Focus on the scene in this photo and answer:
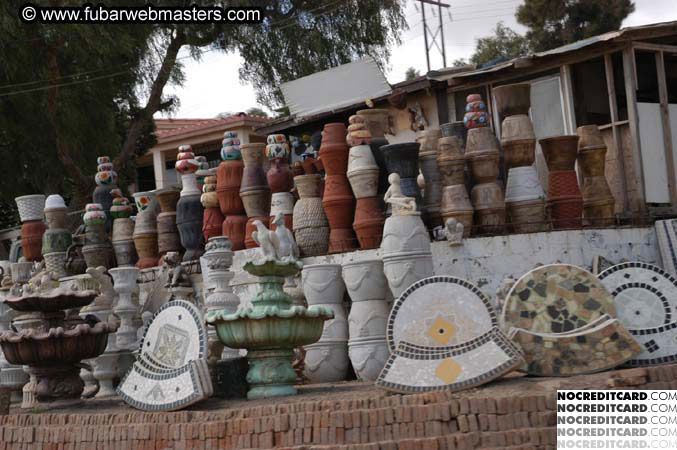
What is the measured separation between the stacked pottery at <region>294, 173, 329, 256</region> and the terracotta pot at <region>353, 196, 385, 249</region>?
47 cm

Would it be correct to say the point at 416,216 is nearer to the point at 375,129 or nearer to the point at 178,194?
the point at 375,129

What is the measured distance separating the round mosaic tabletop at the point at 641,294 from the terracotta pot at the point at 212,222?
4445 millimetres

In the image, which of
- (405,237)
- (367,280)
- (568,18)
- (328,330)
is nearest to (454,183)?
(405,237)

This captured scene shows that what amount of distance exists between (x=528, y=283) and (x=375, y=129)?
10.3ft

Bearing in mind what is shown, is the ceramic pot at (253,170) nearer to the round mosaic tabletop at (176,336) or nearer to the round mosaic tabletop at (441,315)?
the round mosaic tabletop at (176,336)

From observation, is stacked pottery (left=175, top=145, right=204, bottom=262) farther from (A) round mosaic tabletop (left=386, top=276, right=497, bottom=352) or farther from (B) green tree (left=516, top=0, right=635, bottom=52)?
(B) green tree (left=516, top=0, right=635, bottom=52)

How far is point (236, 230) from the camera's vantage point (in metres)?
10.7

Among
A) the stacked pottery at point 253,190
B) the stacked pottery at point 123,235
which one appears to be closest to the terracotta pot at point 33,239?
the stacked pottery at point 123,235

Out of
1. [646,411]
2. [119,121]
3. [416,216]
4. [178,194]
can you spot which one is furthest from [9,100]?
[646,411]

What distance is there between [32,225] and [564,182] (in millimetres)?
6493

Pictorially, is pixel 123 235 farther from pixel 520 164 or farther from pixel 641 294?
pixel 641 294

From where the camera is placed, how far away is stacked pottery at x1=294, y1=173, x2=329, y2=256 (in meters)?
9.99

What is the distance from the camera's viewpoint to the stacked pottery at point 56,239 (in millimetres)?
12023

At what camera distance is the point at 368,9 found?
722 inches
